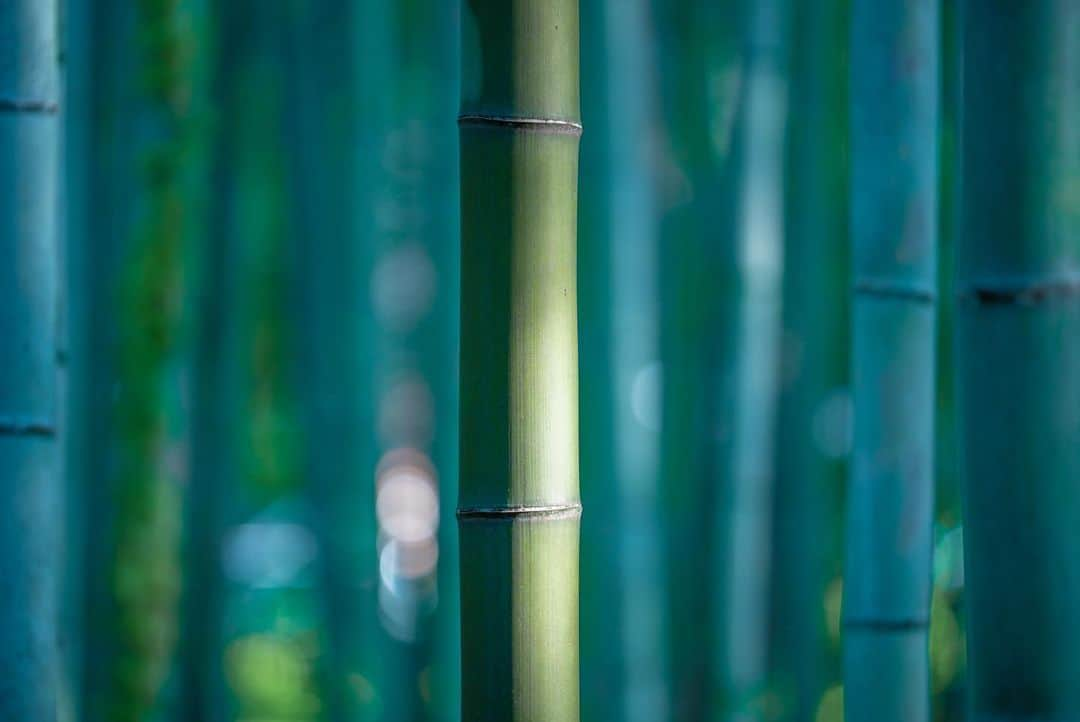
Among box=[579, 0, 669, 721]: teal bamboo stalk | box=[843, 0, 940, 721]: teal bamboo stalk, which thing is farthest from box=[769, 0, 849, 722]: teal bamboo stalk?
box=[843, 0, 940, 721]: teal bamboo stalk

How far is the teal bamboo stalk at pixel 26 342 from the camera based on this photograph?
35.5 inches

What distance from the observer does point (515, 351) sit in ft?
2.29

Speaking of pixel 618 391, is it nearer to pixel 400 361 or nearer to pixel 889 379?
pixel 400 361

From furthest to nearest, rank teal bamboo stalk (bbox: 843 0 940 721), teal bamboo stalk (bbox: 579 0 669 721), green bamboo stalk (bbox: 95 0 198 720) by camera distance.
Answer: teal bamboo stalk (bbox: 579 0 669 721), green bamboo stalk (bbox: 95 0 198 720), teal bamboo stalk (bbox: 843 0 940 721)

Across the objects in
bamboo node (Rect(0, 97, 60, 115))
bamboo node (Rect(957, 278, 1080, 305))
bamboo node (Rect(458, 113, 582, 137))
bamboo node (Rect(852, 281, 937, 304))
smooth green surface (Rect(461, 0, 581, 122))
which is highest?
bamboo node (Rect(0, 97, 60, 115))

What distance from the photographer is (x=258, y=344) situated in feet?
5.19

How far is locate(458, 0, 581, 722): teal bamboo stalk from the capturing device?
0.70m

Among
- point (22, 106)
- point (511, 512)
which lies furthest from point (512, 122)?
point (22, 106)

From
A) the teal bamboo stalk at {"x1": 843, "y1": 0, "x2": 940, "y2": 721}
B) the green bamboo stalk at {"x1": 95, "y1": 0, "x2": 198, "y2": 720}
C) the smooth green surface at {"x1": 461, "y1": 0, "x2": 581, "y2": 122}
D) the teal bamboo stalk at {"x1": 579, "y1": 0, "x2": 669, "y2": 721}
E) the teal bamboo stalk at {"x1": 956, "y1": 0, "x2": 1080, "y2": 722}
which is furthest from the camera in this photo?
the teal bamboo stalk at {"x1": 579, "y1": 0, "x2": 669, "y2": 721}

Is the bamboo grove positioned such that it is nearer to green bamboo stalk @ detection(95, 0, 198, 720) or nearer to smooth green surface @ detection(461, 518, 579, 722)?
green bamboo stalk @ detection(95, 0, 198, 720)

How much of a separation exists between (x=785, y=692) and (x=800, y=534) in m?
0.23

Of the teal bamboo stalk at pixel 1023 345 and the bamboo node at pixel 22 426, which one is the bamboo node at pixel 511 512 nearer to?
the teal bamboo stalk at pixel 1023 345

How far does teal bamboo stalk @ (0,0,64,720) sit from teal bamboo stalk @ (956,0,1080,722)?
70 cm

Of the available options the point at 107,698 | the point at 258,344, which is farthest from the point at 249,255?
the point at 107,698
